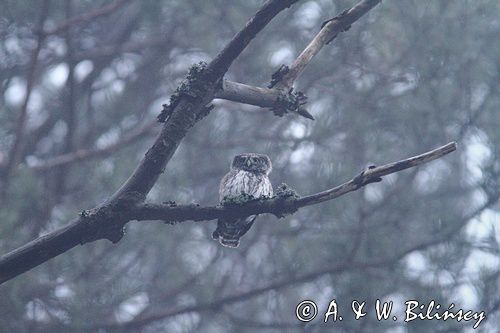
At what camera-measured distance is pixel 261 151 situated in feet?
15.0

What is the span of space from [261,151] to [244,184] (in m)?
1.09

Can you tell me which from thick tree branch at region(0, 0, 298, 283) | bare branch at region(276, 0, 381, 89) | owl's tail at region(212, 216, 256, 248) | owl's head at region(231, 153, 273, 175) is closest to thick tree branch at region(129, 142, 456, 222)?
thick tree branch at region(0, 0, 298, 283)

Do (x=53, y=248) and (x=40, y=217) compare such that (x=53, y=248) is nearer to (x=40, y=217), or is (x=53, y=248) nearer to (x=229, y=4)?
(x=40, y=217)

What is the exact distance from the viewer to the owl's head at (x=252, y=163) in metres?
3.57

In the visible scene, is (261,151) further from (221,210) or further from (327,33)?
(221,210)

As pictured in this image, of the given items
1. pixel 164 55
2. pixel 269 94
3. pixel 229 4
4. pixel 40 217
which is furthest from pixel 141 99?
pixel 269 94

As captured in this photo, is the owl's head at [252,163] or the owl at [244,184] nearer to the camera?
the owl at [244,184]

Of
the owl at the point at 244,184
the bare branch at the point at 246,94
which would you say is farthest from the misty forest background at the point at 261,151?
the bare branch at the point at 246,94

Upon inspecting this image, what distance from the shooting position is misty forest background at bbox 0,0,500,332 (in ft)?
12.6

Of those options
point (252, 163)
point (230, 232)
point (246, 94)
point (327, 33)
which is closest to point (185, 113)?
point (246, 94)

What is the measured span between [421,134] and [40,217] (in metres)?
2.23

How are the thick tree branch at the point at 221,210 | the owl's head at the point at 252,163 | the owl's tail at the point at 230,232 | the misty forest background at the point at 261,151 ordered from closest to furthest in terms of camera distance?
1. the thick tree branch at the point at 221,210
2. the owl's tail at the point at 230,232
3. the owl's head at the point at 252,163
4. the misty forest background at the point at 261,151

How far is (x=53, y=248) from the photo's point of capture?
2.34 meters

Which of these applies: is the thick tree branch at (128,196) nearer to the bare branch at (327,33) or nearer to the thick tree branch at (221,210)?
the thick tree branch at (221,210)
